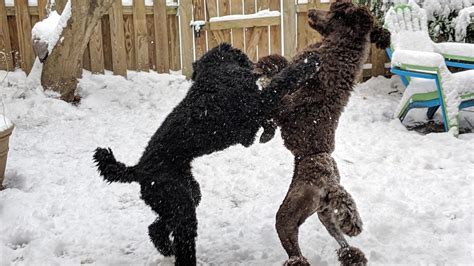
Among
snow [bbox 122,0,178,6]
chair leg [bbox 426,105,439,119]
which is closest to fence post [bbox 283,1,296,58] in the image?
snow [bbox 122,0,178,6]

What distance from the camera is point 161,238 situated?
3127 millimetres

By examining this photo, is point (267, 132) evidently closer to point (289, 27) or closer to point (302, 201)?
point (302, 201)

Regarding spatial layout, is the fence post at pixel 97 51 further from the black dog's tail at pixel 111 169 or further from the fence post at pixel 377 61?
the black dog's tail at pixel 111 169

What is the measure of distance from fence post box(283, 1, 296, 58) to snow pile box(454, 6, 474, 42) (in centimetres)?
195

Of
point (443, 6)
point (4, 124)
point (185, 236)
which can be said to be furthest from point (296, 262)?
point (443, 6)

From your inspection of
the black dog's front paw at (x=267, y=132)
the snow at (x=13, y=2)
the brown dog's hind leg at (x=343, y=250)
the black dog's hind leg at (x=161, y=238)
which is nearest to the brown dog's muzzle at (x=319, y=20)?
the black dog's front paw at (x=267, y=132)

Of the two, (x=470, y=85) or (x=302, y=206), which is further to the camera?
(x=470, y=85)

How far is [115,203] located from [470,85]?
3.59m

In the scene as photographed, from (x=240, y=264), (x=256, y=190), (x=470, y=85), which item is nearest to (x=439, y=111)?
(x=470, y=85)

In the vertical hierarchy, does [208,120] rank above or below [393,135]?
above

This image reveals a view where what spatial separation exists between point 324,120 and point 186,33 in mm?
4189

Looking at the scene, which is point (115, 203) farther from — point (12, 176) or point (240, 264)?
point (240, 264)

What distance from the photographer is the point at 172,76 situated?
262 inches

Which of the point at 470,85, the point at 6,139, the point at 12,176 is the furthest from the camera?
the point at 470,85
